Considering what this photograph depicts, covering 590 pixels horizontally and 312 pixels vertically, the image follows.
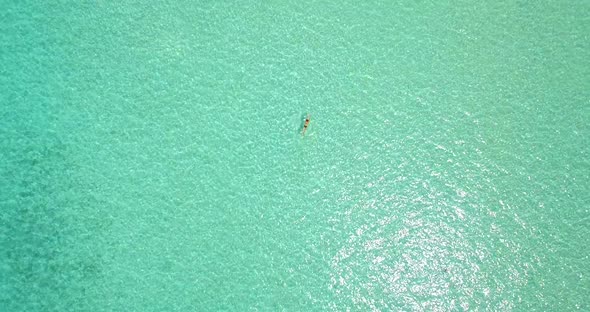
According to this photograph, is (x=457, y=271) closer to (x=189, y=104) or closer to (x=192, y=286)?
(x=192, y=286)

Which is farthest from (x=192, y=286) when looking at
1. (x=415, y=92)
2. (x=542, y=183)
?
(x=542, y=183)

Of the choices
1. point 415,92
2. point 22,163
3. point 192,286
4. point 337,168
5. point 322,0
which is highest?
point 322,0

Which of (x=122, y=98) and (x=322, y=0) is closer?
(x=122, y=98)

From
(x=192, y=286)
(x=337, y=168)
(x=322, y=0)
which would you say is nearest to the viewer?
(x=192, y=286)

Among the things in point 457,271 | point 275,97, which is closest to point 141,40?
point 275,97

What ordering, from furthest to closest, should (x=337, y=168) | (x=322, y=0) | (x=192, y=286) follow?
1. (x=322, y=0)
2. (x=337, y=168)
3. (x=192, y=286)

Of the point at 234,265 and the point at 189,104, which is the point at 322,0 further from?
the point at 234,265

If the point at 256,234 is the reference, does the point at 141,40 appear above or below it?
above
